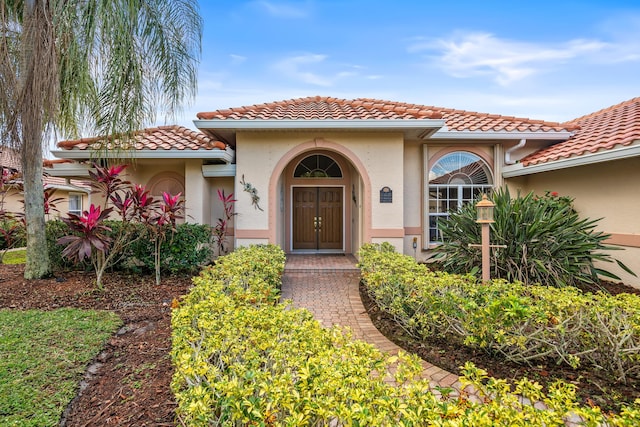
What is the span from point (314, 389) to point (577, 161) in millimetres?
8390

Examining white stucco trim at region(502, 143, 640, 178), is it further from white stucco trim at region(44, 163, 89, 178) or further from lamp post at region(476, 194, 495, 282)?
white stucco trim at region(44, 163, 89, 178)

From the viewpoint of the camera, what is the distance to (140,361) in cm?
377

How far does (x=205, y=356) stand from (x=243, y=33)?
1186 cm

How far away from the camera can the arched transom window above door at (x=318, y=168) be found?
36.8ft

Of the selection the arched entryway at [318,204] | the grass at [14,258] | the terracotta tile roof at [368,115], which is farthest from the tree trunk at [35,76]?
the arched entryway at [318,204]

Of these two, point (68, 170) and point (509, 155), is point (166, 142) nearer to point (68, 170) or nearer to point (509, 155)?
point (68, 170)

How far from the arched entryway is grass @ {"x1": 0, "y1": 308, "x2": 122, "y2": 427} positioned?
722 cm

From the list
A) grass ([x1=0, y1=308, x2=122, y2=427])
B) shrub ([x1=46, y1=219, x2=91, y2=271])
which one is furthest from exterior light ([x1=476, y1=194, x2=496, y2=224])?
shrub ([x1=46, y1=219, x2=91, y2=271])

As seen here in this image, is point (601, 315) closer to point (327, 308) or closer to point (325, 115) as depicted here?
point (327, 308)

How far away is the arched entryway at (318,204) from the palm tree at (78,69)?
5.23m

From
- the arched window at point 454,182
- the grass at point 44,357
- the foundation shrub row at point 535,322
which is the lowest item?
the grass at point 44,357

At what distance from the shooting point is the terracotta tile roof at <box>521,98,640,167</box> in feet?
22.8

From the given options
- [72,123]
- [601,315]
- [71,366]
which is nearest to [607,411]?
[601,315]

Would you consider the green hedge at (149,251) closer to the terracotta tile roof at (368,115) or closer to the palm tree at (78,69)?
the palm tree at (78,69)
